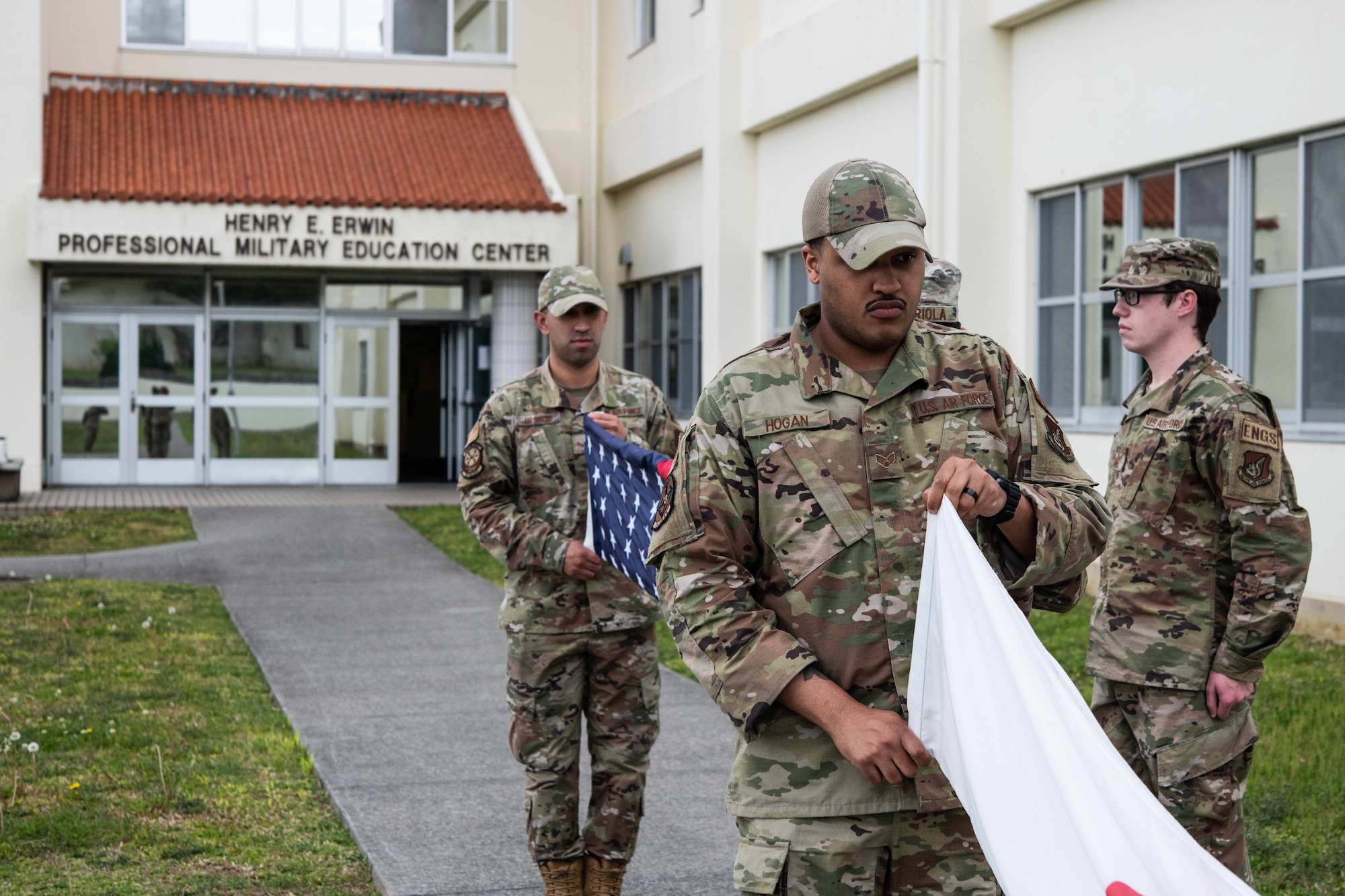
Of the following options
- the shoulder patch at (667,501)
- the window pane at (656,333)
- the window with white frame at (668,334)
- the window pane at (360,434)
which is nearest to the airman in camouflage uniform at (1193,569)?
the shoulder patch at (667,501)

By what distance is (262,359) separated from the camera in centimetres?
2220

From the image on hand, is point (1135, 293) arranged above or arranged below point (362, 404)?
above

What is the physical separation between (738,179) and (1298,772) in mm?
12968

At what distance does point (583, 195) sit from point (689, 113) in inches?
188

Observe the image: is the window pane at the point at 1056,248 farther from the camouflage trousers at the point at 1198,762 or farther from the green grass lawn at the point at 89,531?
the green grass lawn at the point at 89,531

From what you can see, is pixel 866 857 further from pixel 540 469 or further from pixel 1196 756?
pixel 540 469

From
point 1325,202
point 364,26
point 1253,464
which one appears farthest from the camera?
point 364,26

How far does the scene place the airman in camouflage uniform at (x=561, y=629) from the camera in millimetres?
4902

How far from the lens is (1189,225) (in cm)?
1107

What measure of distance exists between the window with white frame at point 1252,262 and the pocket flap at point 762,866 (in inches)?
310

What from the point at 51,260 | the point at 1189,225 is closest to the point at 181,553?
the point at 51,260

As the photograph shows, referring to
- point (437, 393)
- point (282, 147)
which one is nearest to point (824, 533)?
point (282, 147)

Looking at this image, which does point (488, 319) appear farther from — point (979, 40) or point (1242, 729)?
point (1242, 729)

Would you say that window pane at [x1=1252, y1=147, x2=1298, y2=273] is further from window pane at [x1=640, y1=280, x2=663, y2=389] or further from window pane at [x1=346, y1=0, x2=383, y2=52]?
window pane at [x1=346, y1=0, x2=383, y2=52]
